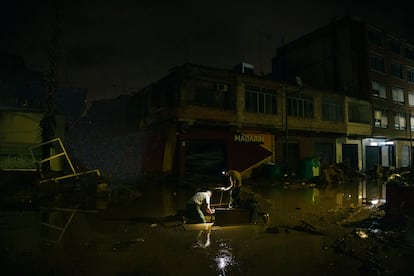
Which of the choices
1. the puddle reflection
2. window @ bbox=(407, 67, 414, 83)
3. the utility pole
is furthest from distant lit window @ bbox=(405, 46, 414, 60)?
the puddle reflection

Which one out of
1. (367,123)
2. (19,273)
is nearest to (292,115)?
(367,123)

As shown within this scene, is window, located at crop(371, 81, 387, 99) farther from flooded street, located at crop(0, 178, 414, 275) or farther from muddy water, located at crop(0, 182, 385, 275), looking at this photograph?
muddy water, located at crop(0, 182, 385, 275)

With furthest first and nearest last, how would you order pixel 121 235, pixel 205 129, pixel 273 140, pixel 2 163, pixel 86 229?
1. pixel 273 140
2. pixel 205 129
3. pixel 2 163
4. pixel 86 229
5. pixel 121 235

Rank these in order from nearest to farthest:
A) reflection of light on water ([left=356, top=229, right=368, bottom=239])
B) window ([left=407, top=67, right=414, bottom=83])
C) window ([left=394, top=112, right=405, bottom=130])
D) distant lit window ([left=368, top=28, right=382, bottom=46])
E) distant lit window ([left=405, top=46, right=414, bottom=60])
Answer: reflection of light on water ([left=356, top=229, right=368, bottom=239]), distant lit window ([left=368, top=28, right=382, bottom=46]), window ([left=394, top=112, right=405, bottom=130]), window ([left=407, top=67, right=414, bottom=83]), distant lit window ([left=405, top=46, right=414, bottom=60])

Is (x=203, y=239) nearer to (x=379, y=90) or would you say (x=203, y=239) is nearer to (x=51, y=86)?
(x=51, y=86)

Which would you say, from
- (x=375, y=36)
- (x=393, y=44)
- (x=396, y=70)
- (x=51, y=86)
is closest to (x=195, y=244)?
(x=51, y=86)

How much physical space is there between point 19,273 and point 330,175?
19887 mm

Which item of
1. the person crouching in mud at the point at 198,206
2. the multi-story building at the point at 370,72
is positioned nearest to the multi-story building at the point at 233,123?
the multi-story building at the point at 370,72

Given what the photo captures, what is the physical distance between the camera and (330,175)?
20.7 meters

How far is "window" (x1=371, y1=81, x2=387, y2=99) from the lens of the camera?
Answer: 30.8 meters

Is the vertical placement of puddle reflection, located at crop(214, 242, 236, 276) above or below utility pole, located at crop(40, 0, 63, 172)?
below

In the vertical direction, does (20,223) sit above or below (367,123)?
below

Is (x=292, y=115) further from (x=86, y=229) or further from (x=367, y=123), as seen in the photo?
(x=86, y=229)

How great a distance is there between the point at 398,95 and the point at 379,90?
14.9ft
